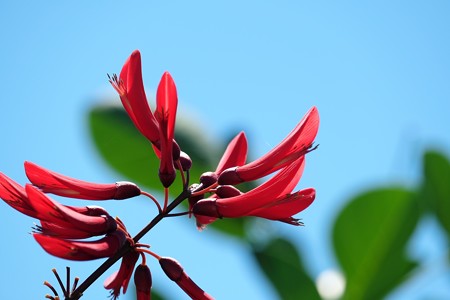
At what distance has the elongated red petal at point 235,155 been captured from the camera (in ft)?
5.71

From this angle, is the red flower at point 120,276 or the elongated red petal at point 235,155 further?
the elongated red petal at point 235,155

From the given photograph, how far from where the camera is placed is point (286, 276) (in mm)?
2254

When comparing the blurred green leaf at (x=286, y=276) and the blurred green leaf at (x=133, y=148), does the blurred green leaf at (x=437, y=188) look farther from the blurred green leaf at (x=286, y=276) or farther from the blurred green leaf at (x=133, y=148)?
the blurred green leaf at (x=133, y=148)

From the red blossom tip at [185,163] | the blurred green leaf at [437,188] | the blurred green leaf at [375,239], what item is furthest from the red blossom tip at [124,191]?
the blurred green leaf at [437,188]

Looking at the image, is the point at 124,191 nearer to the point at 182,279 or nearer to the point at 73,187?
the point at 73,187

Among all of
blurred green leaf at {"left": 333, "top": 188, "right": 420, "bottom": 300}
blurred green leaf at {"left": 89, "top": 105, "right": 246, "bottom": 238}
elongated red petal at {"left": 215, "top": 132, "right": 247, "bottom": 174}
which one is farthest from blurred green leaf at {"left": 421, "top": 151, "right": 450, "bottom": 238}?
elongated red petal at {"left": 215, "top": 132, "right": 247, "bottom": 174}

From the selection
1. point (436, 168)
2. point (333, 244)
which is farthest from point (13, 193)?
point (436, 168)

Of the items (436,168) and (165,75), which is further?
(436,168)

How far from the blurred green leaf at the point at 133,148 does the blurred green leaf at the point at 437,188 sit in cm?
73

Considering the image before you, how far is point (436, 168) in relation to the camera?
2615 mm

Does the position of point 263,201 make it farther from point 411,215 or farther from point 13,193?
point 411,215

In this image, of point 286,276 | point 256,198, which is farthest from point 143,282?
point 286,276

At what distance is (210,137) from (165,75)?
73.0 inches

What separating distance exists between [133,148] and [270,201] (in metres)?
1.63
